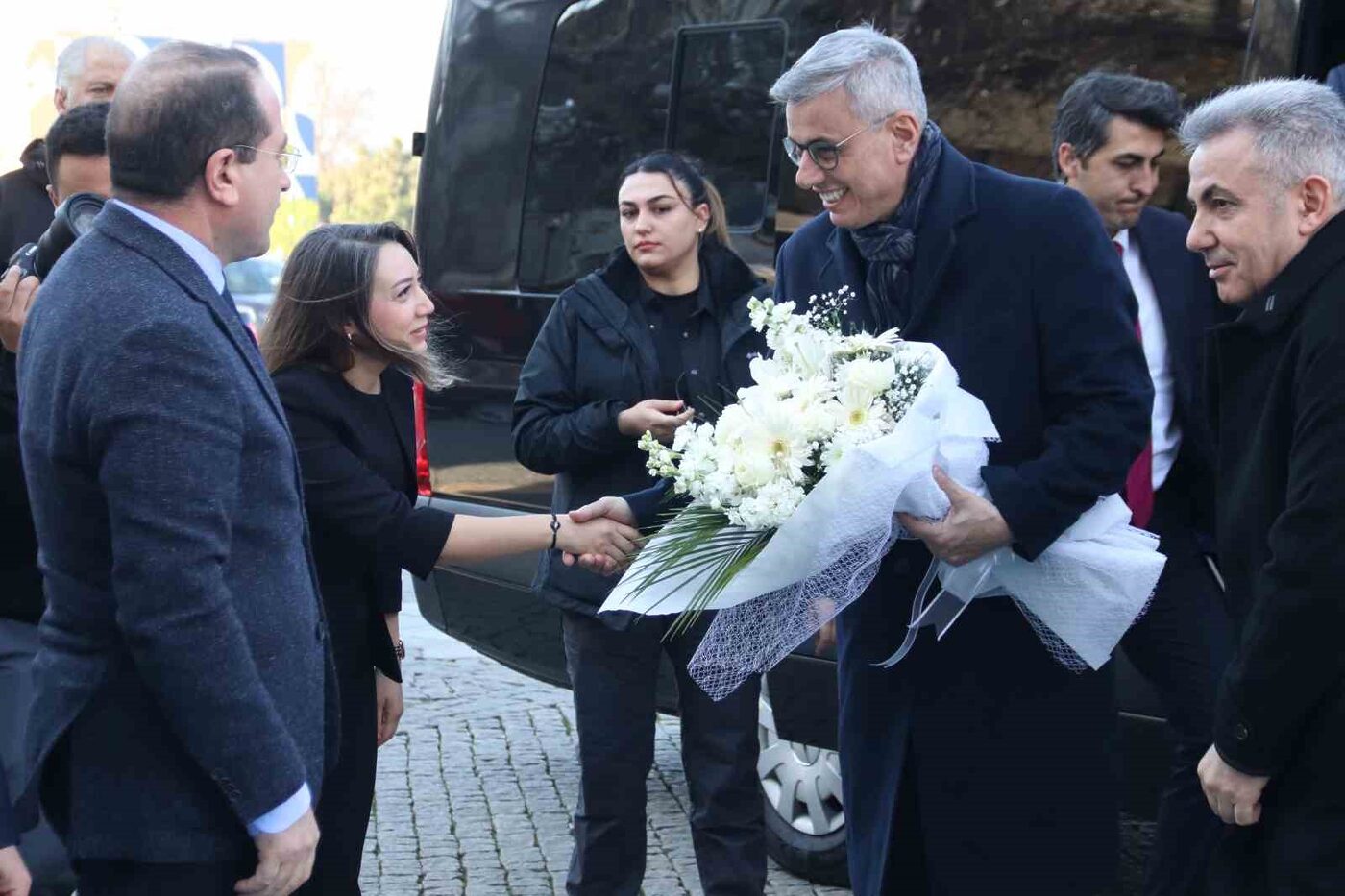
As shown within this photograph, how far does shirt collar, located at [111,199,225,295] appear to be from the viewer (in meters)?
2.55

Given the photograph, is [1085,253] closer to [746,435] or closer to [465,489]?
[746,435]

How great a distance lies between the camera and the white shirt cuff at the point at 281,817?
253 cm

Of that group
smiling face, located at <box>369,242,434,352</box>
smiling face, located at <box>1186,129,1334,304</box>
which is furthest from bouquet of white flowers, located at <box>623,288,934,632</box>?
smiling face, located at <box>369,242,434,352</box>

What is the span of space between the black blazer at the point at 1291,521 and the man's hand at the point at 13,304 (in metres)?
2.25

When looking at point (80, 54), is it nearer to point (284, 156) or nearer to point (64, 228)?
point (64, 228)

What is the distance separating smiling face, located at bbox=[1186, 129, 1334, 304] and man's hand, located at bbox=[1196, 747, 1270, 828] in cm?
72

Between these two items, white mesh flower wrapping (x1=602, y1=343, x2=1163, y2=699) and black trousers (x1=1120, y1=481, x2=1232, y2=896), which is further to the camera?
black trousers (x1=1120, y1=481, x2=1232, y2=896)

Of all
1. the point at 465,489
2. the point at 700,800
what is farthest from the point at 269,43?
the point at 700,800

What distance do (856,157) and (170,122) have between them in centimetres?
122

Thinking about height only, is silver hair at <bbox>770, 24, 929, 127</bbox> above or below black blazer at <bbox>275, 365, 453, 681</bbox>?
above

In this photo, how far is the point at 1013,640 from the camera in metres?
3.18

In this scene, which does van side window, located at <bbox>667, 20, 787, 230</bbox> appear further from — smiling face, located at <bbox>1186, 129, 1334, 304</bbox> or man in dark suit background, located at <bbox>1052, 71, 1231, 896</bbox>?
smiling face, located at <bbox>1186, 129, 1334, 304</bbox>

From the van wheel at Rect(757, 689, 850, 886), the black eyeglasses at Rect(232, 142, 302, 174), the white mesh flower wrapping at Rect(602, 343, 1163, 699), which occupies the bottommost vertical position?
the van wheel at Rect(757, 689, 850, 886)

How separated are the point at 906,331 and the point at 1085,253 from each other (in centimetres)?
33
